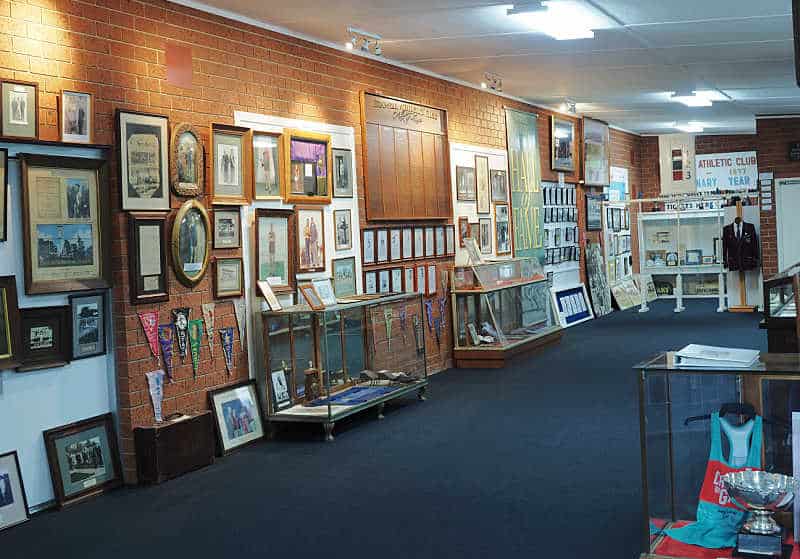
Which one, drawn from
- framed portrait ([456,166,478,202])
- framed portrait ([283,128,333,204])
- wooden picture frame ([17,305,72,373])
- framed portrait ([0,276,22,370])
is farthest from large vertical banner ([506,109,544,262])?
framed portrait ([0,276,22,370])

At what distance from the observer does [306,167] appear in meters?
8.39

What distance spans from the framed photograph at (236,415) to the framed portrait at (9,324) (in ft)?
5.85

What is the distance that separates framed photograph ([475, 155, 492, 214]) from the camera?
12.1m

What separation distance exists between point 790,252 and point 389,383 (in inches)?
404

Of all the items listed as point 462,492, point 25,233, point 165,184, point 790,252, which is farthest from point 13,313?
point 790,252

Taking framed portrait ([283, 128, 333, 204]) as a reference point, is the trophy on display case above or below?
below

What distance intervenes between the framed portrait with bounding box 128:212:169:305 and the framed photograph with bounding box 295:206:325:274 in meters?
1.72

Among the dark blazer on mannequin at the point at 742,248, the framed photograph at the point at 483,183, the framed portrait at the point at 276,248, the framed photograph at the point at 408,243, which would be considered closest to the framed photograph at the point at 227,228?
the framed portrait at the point at 276,248

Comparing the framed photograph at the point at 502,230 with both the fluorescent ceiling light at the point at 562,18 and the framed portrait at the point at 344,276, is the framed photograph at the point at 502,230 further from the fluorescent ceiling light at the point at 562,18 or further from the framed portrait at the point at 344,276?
the fluorescent ceiling light at the point at 562,18

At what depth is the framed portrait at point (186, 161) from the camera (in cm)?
681

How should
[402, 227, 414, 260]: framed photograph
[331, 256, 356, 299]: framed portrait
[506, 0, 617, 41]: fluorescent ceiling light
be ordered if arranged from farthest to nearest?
[402, 227, 414, 260]: framed photograph < [331, 256, 356, 299]: framed portrait < [506, 0, 617, 41]: fluorescent ceiling light

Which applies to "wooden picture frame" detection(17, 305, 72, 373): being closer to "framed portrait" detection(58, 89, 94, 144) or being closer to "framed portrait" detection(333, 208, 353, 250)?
"framed portrait" detection(58, 89, 94, 144)

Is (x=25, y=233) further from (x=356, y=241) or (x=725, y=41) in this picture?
(x=725, y=41)

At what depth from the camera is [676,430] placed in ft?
13.8
